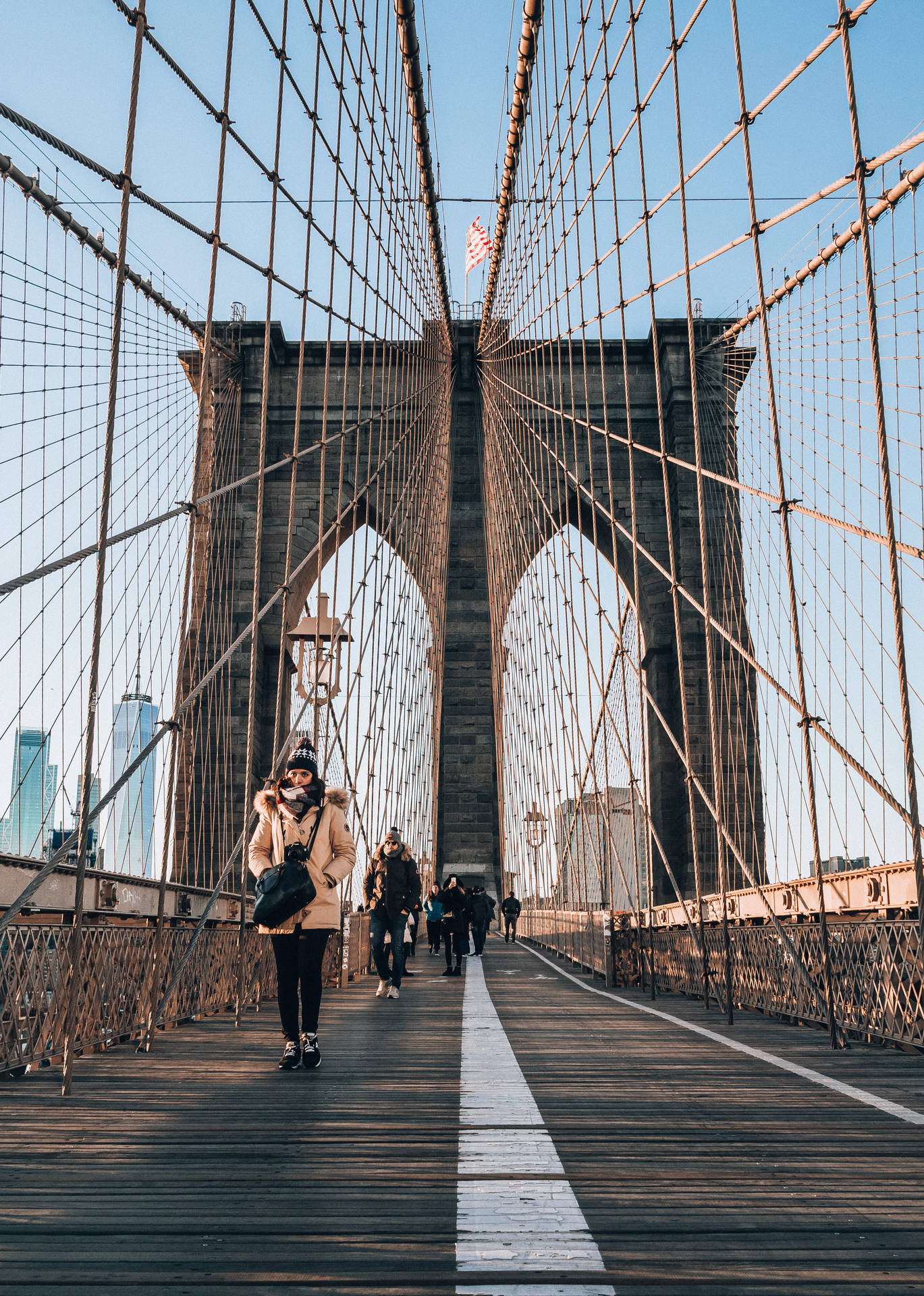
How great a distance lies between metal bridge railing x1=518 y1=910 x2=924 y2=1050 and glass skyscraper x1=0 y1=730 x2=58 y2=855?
4033mm

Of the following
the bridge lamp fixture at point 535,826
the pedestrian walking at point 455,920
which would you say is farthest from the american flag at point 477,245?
the pedestrian walking at point 455,920

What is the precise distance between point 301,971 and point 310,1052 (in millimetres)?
295

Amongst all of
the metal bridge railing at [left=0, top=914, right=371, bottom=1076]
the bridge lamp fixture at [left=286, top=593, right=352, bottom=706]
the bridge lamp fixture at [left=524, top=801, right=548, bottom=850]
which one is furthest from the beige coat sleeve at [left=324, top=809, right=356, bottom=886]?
the bridge lamp fixture at [left=524, top=801, right=548, bottom=850]

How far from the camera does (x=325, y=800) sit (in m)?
3.84

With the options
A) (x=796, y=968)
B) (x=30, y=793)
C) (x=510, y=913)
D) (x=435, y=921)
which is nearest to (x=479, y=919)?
(x=435, y=921)

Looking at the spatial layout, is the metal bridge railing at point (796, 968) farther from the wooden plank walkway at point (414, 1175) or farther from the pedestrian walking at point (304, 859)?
the pedestrian walking at point (304, 859)

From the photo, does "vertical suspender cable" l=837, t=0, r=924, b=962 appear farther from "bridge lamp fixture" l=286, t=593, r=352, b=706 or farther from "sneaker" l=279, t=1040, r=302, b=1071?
"bridge lamp fixture" l=286, t=593, r=352, b=706

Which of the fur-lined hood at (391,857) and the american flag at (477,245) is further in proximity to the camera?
the american flag at (477,245)

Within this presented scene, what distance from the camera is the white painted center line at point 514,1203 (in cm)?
143

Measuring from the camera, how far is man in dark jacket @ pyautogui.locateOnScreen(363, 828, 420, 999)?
676 centimetres

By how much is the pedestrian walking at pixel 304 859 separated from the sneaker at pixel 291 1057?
0.12ft

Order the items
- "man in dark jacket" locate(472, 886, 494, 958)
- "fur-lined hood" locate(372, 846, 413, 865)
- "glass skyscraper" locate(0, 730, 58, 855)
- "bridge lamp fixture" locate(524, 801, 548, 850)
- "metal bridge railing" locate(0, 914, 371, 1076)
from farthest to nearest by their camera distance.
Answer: "bridge lamp fixture" locate(524, 801, 548, 850) → "man in dark jacket" locate(472, 886, 494, 958) → "glass skyscraper" locate(0, 730, 58, 855) → "fur-lined hood" locate(372, 846, 413, 865) → "metal bridge railing" locate(0, 914, 371, 1076)

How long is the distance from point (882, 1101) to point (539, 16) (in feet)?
38.4

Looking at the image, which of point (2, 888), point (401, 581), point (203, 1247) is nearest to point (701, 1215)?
point (203, 1247)
